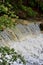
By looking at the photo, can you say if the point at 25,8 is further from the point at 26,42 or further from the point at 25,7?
the point at 26,42

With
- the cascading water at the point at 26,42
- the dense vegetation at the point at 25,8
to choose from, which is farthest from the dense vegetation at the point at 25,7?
the cascading water at the point at 26,42

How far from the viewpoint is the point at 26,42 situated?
11.1 meters

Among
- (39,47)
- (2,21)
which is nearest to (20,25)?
(39,47)

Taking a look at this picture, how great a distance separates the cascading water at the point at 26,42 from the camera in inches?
356

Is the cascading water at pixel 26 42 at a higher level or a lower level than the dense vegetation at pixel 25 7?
higher

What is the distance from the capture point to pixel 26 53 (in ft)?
30.9

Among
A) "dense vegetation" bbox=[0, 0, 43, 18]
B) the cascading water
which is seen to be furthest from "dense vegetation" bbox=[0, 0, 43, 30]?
the cascading water

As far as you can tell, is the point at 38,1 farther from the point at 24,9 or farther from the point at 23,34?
the point at 23,34

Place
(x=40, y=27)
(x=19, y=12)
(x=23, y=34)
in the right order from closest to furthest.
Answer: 1. (x=23, y=34)
2. (x=40, y=27)
3. (x=19, y=12)

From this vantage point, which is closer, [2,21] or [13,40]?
[2,21]

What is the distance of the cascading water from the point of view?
9.03 m

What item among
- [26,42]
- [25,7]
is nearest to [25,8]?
[25,7]

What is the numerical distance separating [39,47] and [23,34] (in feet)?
7.12

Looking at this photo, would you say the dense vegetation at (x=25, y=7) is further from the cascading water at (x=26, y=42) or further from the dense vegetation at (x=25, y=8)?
the cascading water at (x=26, y=42)
